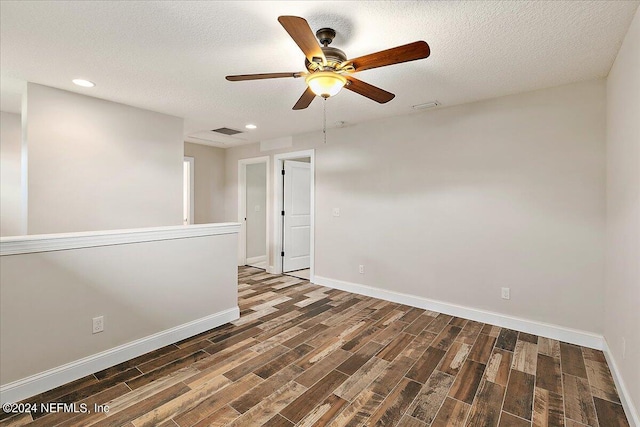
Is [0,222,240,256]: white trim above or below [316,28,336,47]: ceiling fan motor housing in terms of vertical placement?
below

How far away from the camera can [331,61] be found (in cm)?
184

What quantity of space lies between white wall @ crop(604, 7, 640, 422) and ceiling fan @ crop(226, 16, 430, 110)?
1416 millimetres

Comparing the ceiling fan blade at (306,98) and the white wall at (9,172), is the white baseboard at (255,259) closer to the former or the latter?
the white wall at (9,172)

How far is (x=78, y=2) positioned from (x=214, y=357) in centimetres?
262

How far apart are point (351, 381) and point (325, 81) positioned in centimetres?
211

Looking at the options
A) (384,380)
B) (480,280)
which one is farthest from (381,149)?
(384,380)

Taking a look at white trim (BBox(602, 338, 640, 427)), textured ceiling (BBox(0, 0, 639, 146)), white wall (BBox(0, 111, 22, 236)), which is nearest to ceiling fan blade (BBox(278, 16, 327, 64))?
textured ceiling (BBox(0, 0, 639, 146))

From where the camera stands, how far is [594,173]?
2709 mm

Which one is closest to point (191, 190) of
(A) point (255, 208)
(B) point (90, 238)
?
(A) point (255, 208)

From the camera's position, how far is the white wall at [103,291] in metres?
1.95

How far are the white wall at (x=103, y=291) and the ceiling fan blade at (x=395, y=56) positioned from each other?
2153 mm

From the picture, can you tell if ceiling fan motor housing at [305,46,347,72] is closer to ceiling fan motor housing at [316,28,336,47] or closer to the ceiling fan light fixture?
the ceiling fan light fixture

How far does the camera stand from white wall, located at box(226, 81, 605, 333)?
2.78 m

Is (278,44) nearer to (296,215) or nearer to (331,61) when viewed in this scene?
(331,61)
